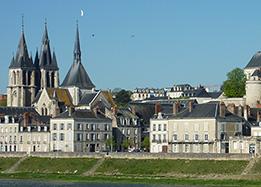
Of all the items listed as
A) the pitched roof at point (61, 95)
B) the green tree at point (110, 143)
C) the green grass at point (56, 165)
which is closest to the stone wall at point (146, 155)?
the green grass at point (56, 165)

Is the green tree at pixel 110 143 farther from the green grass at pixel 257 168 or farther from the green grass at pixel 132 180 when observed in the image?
the green grass at pixel 257 168

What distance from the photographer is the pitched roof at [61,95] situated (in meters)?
128

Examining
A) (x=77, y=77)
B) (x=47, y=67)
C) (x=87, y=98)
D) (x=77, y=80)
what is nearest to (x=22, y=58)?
(x=47, y=67)

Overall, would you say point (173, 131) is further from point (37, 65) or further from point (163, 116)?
point (37, 65)

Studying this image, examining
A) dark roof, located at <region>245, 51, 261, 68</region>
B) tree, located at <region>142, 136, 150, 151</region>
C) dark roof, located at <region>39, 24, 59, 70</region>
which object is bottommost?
tree, located at <region>142, 136, 150, 151</region>

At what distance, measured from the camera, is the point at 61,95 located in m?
130

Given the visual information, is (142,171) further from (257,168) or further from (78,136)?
(78,136)

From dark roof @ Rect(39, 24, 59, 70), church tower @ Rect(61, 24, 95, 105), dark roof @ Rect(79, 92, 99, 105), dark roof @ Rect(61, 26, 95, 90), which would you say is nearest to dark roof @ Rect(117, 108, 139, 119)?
dark roof @ Rect(79, 92, 99, 105)

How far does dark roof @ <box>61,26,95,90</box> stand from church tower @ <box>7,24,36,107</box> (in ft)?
31.6

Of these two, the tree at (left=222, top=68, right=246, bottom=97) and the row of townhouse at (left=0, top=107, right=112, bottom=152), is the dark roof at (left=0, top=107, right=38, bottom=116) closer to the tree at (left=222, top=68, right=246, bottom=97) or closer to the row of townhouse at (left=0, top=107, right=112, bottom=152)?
the row of townhouse at (left=0, top=107, right=112, bottom=152)

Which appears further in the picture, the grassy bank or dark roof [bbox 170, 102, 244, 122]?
dark roof [bbox 170, 102, 244, 122]

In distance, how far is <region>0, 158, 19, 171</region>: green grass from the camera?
94.7m

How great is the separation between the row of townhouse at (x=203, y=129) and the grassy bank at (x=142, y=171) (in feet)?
31.3

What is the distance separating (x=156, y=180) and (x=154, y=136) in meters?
22.5
